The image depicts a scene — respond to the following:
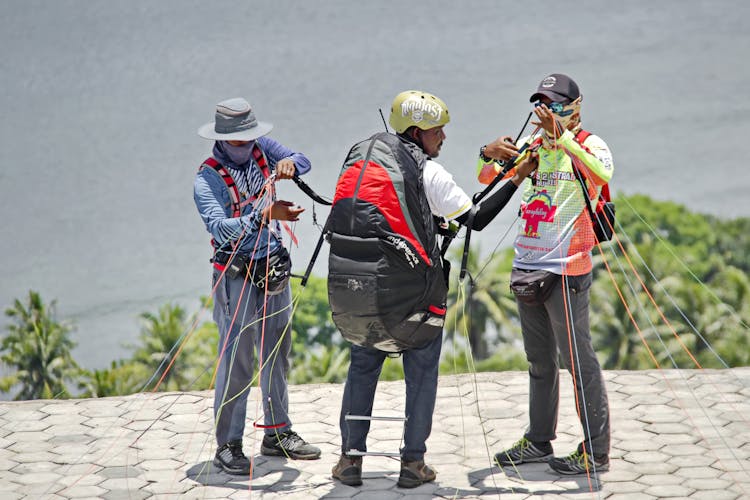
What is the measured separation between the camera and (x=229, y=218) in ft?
15.5

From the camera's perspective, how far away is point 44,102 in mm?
64875

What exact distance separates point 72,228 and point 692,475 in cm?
6413

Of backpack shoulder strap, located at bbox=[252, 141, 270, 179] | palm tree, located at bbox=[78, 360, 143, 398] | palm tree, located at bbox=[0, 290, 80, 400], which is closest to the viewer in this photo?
backpack shoulder strap, located at bbox=[252, 141, 270, 179]

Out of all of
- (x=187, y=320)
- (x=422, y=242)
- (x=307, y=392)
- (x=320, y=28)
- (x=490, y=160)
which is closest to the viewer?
(x=422, y=242)

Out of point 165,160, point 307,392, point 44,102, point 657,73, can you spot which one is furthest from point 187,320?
point 307,392

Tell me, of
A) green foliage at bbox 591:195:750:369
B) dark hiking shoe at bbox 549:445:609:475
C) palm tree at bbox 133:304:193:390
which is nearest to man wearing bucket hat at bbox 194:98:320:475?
dark hiking shoe at bbox 549:445:609:475

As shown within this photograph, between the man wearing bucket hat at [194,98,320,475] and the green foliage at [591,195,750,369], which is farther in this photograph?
the green foliage at [591,195,750,369]

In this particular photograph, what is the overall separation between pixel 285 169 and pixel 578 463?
2.04 metres

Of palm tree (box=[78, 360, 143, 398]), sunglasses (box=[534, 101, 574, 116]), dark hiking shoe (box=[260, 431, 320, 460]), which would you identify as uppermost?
sunglasses (box=[534, 101, 574, 116])

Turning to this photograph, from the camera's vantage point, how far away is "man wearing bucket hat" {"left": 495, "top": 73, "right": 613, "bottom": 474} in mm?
4559

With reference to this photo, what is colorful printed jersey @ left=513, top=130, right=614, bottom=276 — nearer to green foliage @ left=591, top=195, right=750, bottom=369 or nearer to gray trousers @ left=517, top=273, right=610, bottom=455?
gray trousers @ left=517, top=273, right=610, bottom=455

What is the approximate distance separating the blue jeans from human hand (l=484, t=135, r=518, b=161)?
879 millimetres

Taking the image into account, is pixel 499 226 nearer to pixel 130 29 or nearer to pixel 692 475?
pixel 130 29

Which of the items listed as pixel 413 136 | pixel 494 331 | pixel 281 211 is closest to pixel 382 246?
pixel 413 136
